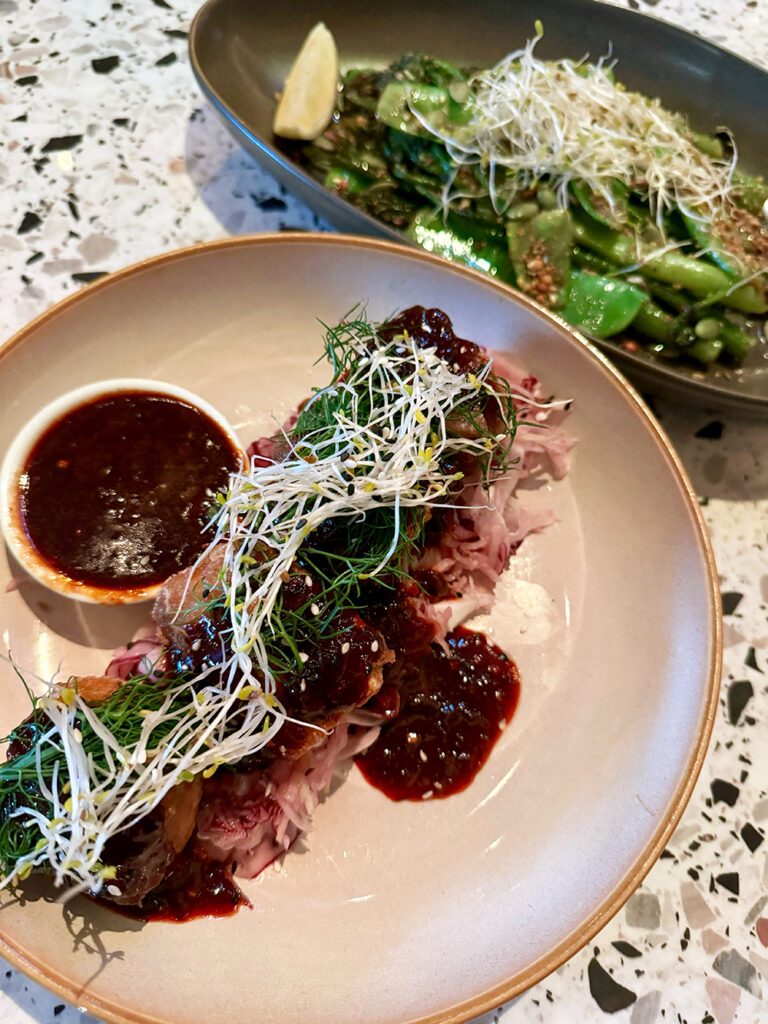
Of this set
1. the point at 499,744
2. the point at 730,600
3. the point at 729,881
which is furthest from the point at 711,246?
the point at 729,881

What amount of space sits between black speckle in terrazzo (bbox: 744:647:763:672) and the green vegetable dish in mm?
1233

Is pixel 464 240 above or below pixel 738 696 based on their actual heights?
above

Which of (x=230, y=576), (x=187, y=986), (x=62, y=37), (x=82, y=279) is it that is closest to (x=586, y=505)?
(x=230, y=576)

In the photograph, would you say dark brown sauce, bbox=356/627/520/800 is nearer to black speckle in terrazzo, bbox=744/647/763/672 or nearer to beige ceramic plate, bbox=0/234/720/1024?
beige ceramic plate, bbox=0/234/720/1024

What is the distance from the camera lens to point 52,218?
3299mm

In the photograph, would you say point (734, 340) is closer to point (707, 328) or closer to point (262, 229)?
point (707, 328)

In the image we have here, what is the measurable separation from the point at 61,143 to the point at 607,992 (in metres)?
4.23

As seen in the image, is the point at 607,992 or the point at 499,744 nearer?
the point at 607,992

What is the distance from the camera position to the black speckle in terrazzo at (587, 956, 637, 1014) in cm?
217

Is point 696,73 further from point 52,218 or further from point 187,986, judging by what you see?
point 187,986

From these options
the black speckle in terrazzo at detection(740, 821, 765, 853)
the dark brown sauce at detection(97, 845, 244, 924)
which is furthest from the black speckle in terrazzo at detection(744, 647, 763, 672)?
the dark brown sauce at detection(97, 845, 244, 924)

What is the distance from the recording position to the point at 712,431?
307cm

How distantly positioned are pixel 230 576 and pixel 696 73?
11.5ft

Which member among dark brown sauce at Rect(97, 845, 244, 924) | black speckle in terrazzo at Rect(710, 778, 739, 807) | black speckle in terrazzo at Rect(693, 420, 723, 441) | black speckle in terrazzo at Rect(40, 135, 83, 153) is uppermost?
black speckle in terrazzo at Rect(693, 420, 723, 441)
